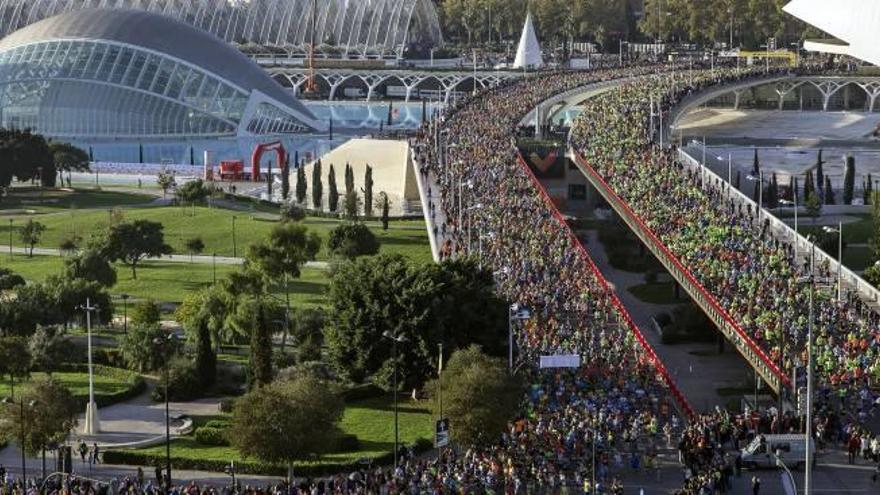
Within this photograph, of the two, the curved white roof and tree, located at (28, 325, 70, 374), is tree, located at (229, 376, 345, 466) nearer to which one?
tree, located at (28, 325, 70, 374)

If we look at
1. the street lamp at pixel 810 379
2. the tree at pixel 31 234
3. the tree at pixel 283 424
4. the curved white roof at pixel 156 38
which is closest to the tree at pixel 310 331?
the tree at pixel 283 424

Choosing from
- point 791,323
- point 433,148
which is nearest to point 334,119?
point 433,148

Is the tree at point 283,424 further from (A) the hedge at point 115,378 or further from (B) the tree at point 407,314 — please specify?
(A) the hedge at point 115,378

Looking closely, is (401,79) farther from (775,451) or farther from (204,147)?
(775,451)

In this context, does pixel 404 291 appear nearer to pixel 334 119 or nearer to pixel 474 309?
pixel 474 309

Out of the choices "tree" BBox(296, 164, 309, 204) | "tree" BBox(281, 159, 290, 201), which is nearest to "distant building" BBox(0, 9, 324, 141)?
"tree" BBox(281, 159, 290, 201)

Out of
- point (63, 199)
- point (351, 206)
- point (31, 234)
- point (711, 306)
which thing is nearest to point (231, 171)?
point (63, 199)
